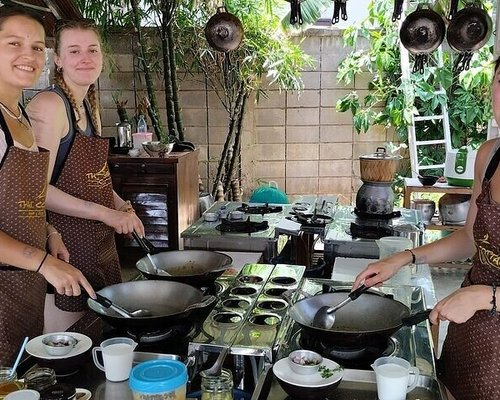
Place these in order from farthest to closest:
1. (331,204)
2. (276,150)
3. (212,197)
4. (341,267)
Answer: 1. (276,150)
2. (212,197)
3. (331,204)
4. (341,267)

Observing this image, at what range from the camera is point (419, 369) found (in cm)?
127

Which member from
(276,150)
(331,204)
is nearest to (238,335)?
(331,204)

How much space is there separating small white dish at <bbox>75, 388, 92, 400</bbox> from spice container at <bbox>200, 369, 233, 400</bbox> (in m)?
0.24

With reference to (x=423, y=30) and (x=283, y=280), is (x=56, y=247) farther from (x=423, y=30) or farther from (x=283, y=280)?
(x=423, y=30)

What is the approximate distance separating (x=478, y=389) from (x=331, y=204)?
1988 millimetres

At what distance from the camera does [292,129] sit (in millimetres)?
5883

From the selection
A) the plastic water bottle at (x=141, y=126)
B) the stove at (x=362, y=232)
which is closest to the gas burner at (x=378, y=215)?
the stove at (x=362, y=232)

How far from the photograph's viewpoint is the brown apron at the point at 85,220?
1921 millimetres

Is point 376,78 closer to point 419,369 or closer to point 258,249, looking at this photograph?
point 258,249

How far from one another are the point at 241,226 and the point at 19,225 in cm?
134

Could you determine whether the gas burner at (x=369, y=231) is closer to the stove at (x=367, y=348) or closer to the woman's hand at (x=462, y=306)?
the stove at (x=367, y=348)

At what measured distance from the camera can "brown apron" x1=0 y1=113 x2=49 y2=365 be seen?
151 cm

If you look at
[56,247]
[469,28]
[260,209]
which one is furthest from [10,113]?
[469,28]

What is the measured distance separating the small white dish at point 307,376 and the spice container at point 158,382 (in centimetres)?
21
